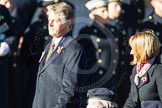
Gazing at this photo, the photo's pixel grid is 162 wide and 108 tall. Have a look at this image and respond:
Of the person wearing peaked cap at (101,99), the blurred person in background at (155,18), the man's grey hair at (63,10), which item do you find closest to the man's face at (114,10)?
the blurred person in background at (155,18)

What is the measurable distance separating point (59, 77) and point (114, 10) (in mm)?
787

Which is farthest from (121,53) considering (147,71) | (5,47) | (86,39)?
(5,47)

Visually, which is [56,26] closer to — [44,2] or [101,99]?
[44,2]

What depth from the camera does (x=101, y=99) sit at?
10.9 feet

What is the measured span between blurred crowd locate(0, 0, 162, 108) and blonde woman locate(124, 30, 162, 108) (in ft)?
2.16

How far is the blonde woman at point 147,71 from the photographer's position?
11.4 ft

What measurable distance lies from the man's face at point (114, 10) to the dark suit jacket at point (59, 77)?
47 cm

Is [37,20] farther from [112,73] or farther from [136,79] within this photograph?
[136,79]

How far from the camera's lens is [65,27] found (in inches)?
158

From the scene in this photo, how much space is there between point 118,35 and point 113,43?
8cm

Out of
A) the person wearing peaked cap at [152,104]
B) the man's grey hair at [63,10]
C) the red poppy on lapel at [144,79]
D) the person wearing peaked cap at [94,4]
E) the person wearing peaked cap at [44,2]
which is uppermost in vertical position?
the person wearing peaked cap at [44,2]

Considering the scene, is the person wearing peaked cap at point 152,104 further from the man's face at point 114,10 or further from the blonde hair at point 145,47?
the man's face at point 114,10

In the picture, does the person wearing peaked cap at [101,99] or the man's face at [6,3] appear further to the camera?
the man's face at [6,3]

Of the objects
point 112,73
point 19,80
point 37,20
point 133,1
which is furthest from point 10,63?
point 133,1
